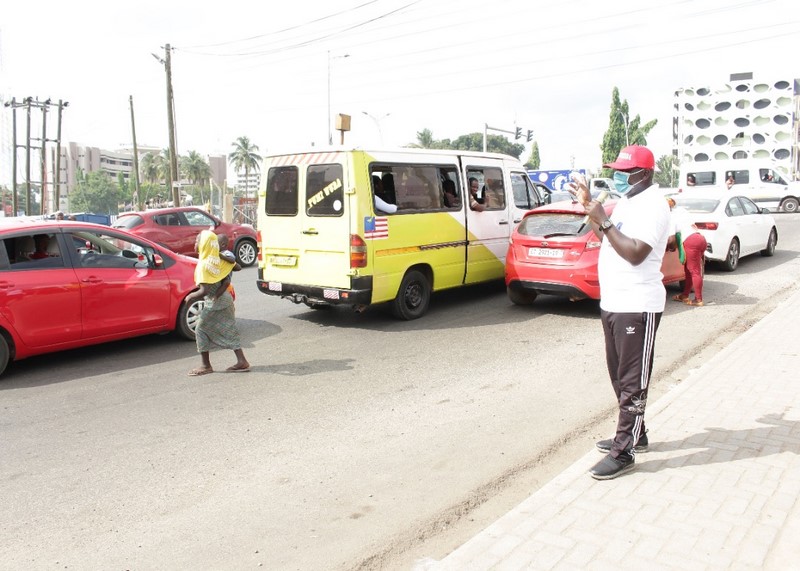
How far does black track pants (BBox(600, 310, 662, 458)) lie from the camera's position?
4023mm

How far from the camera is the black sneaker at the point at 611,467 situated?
4.04 meters

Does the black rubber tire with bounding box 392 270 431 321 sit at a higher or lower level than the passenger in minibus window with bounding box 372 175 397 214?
lower

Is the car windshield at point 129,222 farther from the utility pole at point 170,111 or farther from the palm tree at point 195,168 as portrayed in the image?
the palm tree at point 195,168

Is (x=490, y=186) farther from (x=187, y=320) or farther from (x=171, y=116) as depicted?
(x=171, y=116)

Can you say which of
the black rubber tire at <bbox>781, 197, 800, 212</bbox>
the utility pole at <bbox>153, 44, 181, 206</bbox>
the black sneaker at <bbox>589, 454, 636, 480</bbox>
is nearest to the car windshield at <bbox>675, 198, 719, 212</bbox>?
the black sneaker at <bbox>589, 454, 636, 480</bbox>

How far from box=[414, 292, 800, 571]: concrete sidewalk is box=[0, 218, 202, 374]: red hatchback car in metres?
Answer: 5.33

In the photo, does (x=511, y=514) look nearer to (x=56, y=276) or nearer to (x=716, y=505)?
(x=716, y=505)

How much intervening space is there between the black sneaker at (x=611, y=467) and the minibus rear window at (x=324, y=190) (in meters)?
5.28

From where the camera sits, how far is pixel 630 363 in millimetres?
4082

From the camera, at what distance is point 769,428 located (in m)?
→ 4.83

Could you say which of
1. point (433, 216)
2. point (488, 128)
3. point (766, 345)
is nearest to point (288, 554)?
point (766, 345)

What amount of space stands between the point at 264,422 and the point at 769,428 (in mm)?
3735

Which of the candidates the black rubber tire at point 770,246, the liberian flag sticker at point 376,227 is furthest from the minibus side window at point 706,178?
the liberian flag sticker at point 376,227

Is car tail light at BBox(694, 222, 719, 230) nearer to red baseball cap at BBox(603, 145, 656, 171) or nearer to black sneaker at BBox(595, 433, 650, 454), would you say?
black sneaker at BBox(595, 433, 650, 454)
